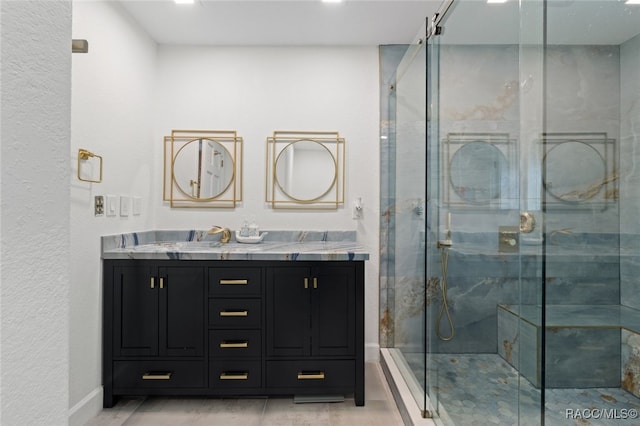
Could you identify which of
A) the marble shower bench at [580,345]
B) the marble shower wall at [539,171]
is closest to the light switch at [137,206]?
the marble shower wall at [539,171]

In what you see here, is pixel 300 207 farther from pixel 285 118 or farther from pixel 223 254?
pixel 223 254

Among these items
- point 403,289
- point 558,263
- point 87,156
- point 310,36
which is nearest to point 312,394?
point 403,289

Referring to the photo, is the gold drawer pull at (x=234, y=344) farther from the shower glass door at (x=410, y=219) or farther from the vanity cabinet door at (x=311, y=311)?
the shower glass door at (x=410, y=219)

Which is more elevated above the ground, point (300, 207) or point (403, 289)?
point (300, 207)

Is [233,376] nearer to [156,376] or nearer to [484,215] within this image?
[156,376]

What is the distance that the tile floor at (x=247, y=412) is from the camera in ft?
6.61

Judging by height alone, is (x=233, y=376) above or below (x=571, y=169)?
below

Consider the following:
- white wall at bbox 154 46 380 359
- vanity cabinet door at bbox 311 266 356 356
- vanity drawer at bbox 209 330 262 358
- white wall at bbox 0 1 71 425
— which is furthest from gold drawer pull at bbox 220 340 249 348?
white wall at bbox 0 1 71 425

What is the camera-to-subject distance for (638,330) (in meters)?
1.14

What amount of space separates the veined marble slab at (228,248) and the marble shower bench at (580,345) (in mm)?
1115

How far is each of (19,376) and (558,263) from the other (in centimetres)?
126

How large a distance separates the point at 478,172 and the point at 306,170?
1562mm

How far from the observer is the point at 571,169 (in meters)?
1.08

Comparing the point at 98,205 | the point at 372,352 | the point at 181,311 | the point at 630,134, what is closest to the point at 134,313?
the point at 181,311
